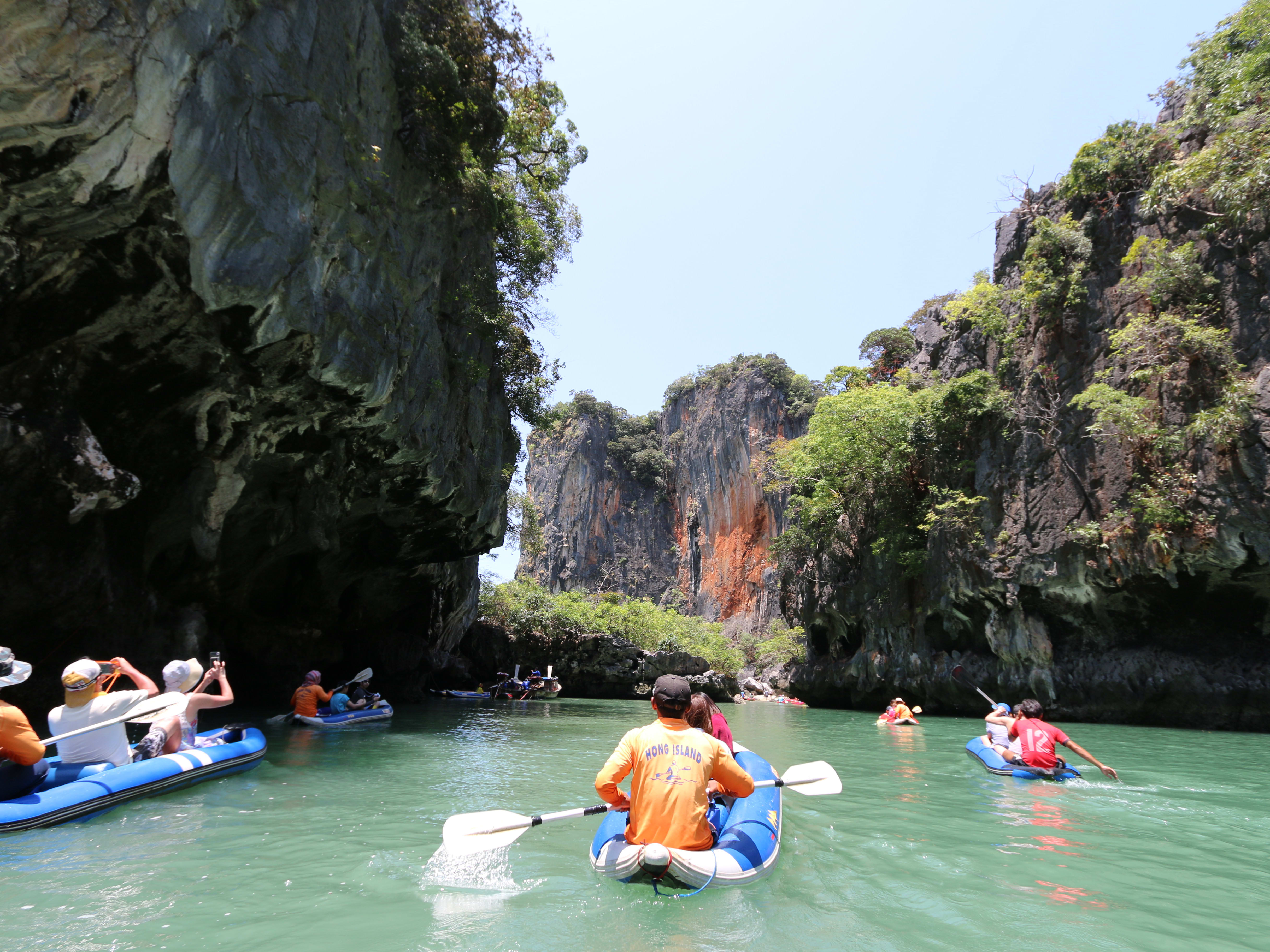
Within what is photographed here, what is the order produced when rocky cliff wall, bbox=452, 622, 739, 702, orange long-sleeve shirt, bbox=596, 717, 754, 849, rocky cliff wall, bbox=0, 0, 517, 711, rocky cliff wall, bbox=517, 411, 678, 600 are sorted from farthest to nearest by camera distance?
rocky cliff wall, bbox=517, 411, 678, 600 → rocky cliff wall, bbox=452, 622, 739, 702 → rocky cliff wall, bbox=0, 0, 517, 711 → orange long-sleeve shirt, bbox=596, 717, 754, 849

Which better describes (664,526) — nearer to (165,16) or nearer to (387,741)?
(387,741)

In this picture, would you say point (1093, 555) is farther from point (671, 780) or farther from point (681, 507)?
point (681, 507)

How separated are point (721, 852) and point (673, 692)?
3.14 feet

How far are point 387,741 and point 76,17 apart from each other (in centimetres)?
1023

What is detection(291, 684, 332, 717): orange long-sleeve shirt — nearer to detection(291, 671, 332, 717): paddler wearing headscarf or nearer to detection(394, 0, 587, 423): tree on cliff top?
detection(291, 671, 332, 717): paddler wearing headscarf

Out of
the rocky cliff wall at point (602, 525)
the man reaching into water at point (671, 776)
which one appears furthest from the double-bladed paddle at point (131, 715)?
the rocky cliff wall at point (602, 525)

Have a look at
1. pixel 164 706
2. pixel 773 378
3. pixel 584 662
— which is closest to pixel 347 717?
pixel 164 706

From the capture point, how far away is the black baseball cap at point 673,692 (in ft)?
12.9

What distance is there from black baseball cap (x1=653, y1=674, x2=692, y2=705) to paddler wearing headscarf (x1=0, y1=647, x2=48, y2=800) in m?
4.62

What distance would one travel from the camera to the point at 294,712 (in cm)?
1317

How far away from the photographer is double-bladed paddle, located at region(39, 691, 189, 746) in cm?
589

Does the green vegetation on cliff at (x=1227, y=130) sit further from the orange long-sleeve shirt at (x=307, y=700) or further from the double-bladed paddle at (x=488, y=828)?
the orange long-sleeve shirt at (x=307, y=700)

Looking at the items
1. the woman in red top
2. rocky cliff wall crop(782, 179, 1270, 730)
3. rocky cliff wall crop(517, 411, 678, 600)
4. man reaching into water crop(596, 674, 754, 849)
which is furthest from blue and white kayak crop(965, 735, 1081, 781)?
rocky cliff wall crop(517, 411, 678, 600)

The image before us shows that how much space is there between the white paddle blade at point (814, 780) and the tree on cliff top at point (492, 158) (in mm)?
11502
